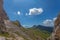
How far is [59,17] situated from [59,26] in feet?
20.6

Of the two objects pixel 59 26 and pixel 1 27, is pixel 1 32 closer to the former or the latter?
pixel 1 27

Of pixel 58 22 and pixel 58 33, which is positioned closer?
pixel 58 33

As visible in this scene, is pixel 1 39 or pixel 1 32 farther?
pixel 1 32

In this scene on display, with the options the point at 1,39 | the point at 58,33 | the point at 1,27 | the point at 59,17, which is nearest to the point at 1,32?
the point at 1,27

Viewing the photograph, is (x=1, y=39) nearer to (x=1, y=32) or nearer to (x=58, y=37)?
(x=1, y=32)

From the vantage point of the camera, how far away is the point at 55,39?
8400cm

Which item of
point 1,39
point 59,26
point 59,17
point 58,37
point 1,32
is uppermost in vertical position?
point 1,32

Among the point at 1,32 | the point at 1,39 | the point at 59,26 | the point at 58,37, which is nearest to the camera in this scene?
the point at 58,37

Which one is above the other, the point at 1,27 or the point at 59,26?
the point at 1,27

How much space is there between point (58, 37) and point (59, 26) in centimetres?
1229

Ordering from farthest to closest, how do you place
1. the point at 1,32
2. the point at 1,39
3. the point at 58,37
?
the point at 1,32, the point at 1,39, the point at 58,37

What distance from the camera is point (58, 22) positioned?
Result: 315 feet

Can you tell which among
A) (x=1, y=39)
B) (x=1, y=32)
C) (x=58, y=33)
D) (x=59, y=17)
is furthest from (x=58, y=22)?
(x=1, y=32)

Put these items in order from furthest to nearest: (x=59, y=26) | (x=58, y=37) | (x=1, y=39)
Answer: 1. (x=1, y=39)
2. (x=59, y=26)
3. (x=58, y=37)
